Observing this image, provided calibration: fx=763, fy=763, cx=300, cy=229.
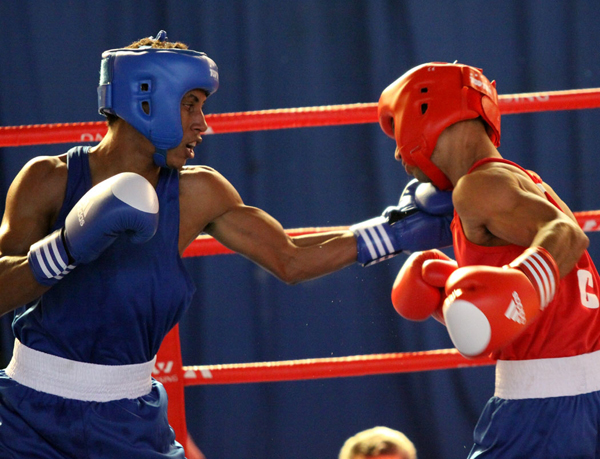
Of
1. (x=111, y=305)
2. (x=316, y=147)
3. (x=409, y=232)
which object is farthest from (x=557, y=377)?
(x=316, y=147)

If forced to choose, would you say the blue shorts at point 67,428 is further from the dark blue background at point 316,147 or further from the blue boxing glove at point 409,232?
the dark blue background at point 316,147

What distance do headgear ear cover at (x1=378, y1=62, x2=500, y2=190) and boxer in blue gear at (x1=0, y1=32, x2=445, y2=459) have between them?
1.44ft

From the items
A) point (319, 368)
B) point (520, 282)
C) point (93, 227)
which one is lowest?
point (319, 368)

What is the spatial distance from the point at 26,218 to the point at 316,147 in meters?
1.95

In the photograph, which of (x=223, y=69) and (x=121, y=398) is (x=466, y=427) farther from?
(x=121, y=398)

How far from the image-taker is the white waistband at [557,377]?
1452 mm

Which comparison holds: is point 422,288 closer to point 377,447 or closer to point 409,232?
point 409,232

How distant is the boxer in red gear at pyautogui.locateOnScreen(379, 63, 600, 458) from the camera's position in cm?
126

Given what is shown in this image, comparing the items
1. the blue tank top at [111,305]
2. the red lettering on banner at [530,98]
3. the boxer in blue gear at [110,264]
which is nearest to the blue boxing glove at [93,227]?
the boxer in blue gear at [110,264]

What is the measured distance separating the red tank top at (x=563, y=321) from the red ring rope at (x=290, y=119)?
2.28 feet

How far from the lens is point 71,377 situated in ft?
4.97

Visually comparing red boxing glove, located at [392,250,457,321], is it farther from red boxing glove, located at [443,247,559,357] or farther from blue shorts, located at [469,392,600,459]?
red boxing glove, located at [443,247,559,357]

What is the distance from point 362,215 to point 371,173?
0.19m

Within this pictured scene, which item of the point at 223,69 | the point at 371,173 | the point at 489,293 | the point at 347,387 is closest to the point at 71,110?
the point at 223,69
